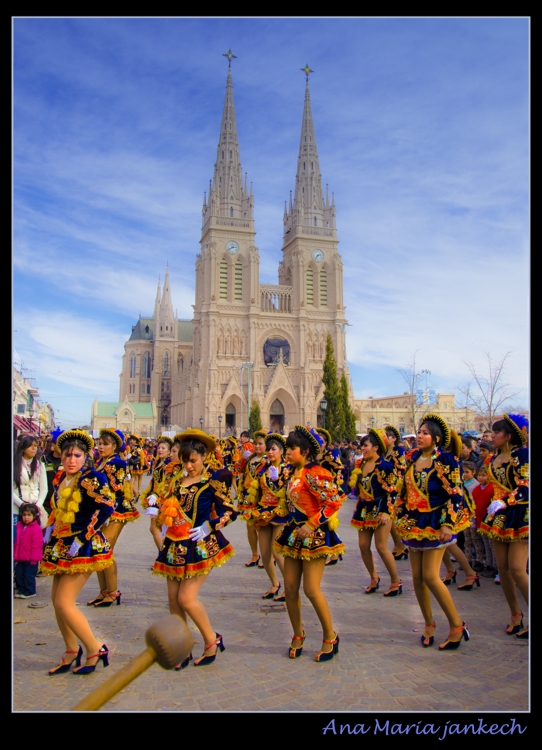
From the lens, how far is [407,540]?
5551 millimetres

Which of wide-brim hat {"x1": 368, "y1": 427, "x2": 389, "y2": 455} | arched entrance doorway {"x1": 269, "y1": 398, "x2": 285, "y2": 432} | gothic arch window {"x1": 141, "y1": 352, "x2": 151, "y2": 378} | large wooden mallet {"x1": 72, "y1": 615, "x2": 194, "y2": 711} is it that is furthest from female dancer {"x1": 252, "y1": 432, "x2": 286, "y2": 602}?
gothic arch window {"x1": 141, "y1": 352, "x2": 151, "y2": 378}

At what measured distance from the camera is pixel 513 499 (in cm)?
561

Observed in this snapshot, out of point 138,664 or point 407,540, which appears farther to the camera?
point 407,540

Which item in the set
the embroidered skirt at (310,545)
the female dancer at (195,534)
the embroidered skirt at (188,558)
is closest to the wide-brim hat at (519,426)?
the embroidered skirt at (310,545)

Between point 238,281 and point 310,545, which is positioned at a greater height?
point 238,281

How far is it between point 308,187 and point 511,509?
74.1m

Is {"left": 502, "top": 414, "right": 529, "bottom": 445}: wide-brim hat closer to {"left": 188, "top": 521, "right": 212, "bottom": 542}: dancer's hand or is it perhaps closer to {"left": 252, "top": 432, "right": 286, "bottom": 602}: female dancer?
{"left": 252, "top": 432, "right": 286, "bottom": 602}: female dancer

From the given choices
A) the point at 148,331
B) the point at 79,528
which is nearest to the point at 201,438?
the point at 79,528

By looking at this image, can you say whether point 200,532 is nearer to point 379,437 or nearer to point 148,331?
point 379,437
